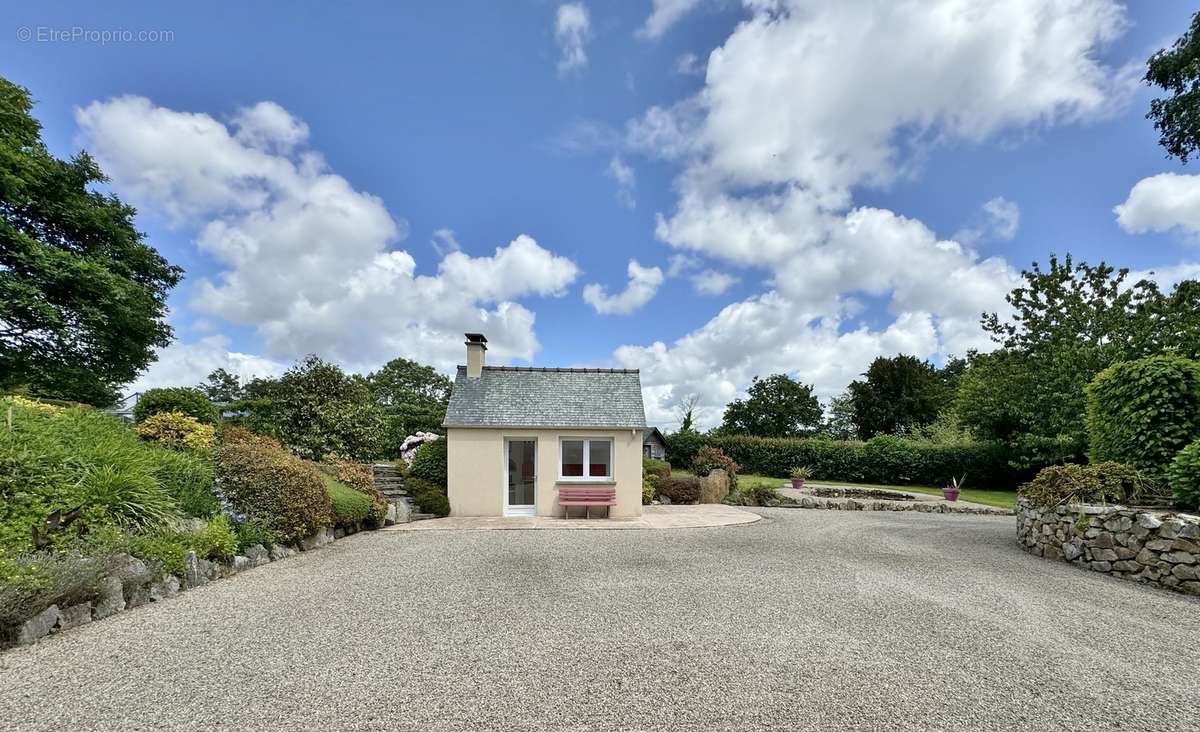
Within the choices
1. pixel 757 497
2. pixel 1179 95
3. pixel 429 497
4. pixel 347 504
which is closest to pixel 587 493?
pixel 429 497

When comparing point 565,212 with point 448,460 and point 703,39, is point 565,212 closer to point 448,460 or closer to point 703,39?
point 703,39

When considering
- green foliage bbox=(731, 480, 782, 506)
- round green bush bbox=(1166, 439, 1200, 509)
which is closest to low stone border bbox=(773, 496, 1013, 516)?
green foliage bbox=(731, 480, 782, 506)

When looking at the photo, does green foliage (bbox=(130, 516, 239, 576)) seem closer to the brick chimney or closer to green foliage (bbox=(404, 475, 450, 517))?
green foliage (bbox=(404, 475, 450, 517))

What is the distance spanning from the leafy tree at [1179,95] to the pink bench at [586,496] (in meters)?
16.5

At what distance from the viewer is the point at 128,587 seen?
5000 millimetres

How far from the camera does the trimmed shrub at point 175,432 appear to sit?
946 cm

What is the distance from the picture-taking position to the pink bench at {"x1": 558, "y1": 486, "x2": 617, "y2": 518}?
40.3 ft

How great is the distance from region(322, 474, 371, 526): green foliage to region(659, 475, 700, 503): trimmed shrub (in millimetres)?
9391

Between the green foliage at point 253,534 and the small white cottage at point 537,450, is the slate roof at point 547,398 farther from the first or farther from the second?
the green foliage at point 253,534

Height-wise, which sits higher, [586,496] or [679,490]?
[586,496]

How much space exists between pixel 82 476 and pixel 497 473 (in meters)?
7.88

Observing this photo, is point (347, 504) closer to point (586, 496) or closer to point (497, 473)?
point (497, 473)

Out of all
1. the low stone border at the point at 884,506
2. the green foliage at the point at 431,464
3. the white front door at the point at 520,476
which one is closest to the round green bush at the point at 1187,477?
the low stone border at the point at 884,506

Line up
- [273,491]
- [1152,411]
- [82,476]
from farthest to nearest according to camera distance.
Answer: [1152,411]
[273,491]
[82,476]
